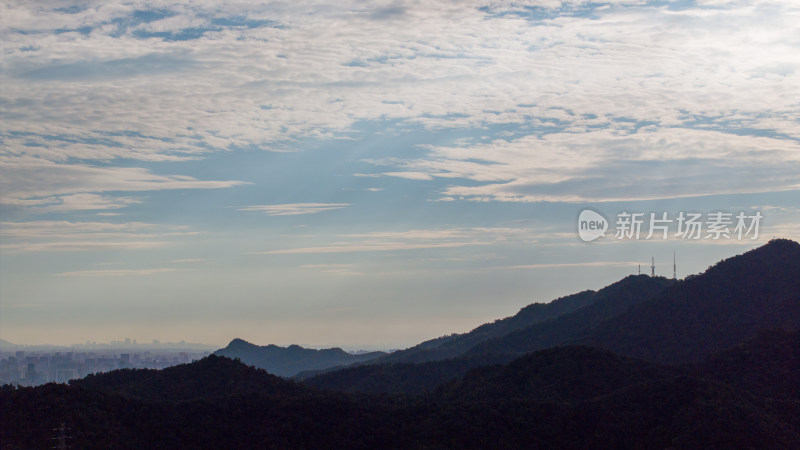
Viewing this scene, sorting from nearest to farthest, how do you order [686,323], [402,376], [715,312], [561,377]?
[561,377] → [686,323] → [715,312] → [402,376]

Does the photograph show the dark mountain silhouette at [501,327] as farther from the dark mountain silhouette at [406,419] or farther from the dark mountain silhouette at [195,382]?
the dark mountain silhouette at [406,419]

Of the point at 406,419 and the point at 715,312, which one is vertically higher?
the point at 715,312

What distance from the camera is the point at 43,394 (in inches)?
2264

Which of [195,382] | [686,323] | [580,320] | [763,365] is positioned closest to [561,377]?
[763,365]

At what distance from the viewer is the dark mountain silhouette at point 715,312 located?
92.0 metres

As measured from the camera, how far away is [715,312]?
321 ft

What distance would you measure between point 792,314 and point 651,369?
98.5 ft

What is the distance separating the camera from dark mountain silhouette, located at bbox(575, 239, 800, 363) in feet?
302

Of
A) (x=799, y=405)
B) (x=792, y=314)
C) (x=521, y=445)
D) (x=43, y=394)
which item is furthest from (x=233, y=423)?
(x=792, y=314)

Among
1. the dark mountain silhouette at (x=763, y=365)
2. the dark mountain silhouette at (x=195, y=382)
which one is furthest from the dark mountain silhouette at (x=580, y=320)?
the dark mountain silhouette at (x=195, y=382)

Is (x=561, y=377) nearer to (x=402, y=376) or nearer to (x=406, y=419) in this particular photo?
(x=406, y=419)

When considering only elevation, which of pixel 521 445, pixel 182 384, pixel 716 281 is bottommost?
pixel 521 445

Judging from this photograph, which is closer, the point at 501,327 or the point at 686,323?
the point at 686,323

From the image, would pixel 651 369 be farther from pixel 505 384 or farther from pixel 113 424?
pixel 113 424
